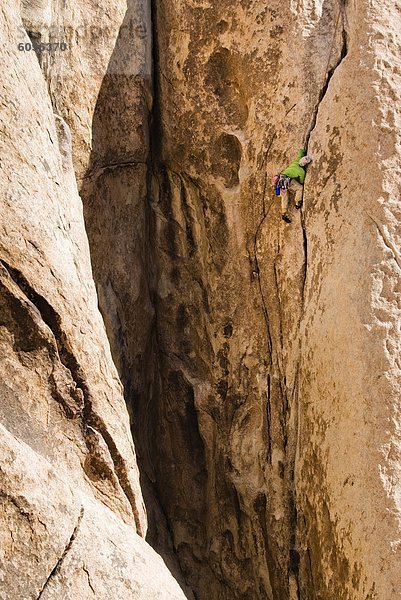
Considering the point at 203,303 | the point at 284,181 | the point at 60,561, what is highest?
the point at 284,181

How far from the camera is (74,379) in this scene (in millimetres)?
2869

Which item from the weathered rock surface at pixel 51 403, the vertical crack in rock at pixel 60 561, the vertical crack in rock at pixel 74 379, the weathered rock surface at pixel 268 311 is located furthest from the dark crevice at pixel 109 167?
the vertical crack in rock at pixel 60 561

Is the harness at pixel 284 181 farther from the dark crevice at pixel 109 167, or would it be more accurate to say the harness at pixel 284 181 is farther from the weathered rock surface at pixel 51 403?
the weathered rock surface at pixel 51 403

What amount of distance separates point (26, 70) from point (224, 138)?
84 centimetres

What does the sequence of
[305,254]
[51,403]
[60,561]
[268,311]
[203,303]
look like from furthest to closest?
[203,303], [268,311], [305,254], [51,403], [60,561]

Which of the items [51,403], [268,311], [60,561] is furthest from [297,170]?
[60,561]

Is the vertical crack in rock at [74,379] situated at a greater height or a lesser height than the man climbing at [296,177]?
lesser

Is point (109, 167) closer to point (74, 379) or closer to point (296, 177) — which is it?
point (296, 177)

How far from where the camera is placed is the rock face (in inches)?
109

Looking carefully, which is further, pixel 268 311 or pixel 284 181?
pixel 268 311

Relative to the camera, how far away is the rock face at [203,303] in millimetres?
2768

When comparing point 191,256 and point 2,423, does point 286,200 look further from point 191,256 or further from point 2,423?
point 2,423

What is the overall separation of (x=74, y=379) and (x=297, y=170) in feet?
3.42

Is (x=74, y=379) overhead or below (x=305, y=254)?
below
